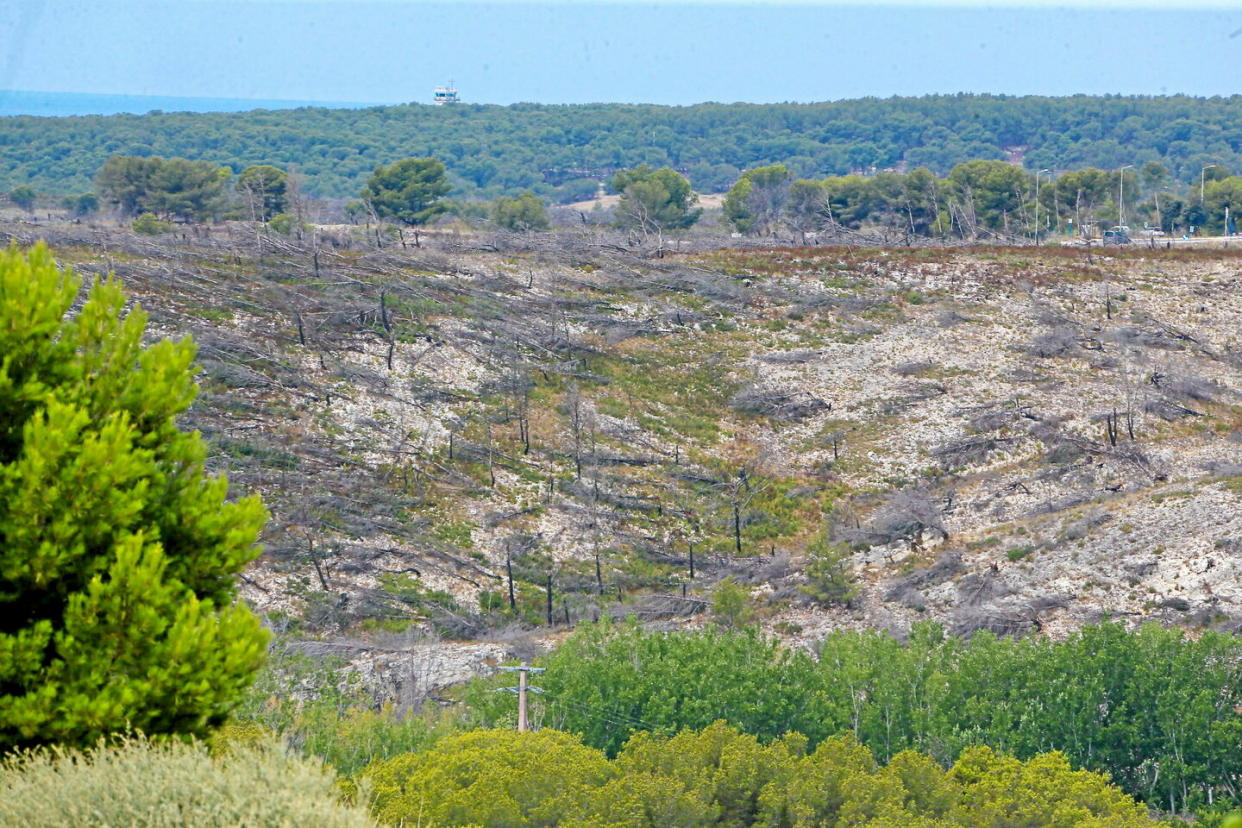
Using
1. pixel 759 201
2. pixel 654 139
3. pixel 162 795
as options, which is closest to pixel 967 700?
pixel 162 795

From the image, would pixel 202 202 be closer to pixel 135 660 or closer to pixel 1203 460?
pixel 1203 460

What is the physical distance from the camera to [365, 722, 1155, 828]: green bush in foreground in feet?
53.4

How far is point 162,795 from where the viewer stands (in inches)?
316

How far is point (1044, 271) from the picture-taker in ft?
205

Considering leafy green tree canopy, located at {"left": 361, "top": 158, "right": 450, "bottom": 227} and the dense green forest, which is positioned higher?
the dense green forest

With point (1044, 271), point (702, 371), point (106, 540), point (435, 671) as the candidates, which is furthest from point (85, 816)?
point (1044, 271)

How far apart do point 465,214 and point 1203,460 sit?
2126 inches

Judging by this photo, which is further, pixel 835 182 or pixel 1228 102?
pixel 1228 102

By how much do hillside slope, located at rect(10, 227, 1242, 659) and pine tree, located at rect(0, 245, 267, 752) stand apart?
78.4 ft

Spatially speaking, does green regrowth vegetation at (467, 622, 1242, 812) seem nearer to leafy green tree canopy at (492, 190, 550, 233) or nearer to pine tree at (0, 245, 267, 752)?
pine tree at (0, 245, 267, 752)

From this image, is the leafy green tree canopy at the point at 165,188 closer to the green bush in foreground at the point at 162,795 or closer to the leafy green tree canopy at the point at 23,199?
the leafy green tree canopy at the point at 23,199

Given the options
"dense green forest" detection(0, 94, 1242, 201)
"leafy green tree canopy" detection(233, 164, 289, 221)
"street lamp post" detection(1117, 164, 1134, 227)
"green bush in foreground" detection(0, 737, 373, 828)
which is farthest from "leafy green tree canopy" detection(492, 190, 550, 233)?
"green bush in foreground" detection(0, 737, 373, 828)

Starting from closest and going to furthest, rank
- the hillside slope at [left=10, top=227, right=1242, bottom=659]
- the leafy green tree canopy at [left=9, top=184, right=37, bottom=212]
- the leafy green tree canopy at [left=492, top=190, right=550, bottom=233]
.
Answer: the hillside slope at [left=10, top=227, right=1242, bottom=659] → the leafy green tree canopy at [left=492, top=190, right=550, bottom=233] → the leafy green tree canopy at [left=9, top=184, right=37, bottom=212]

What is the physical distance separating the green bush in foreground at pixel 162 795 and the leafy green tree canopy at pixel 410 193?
70242 mm
